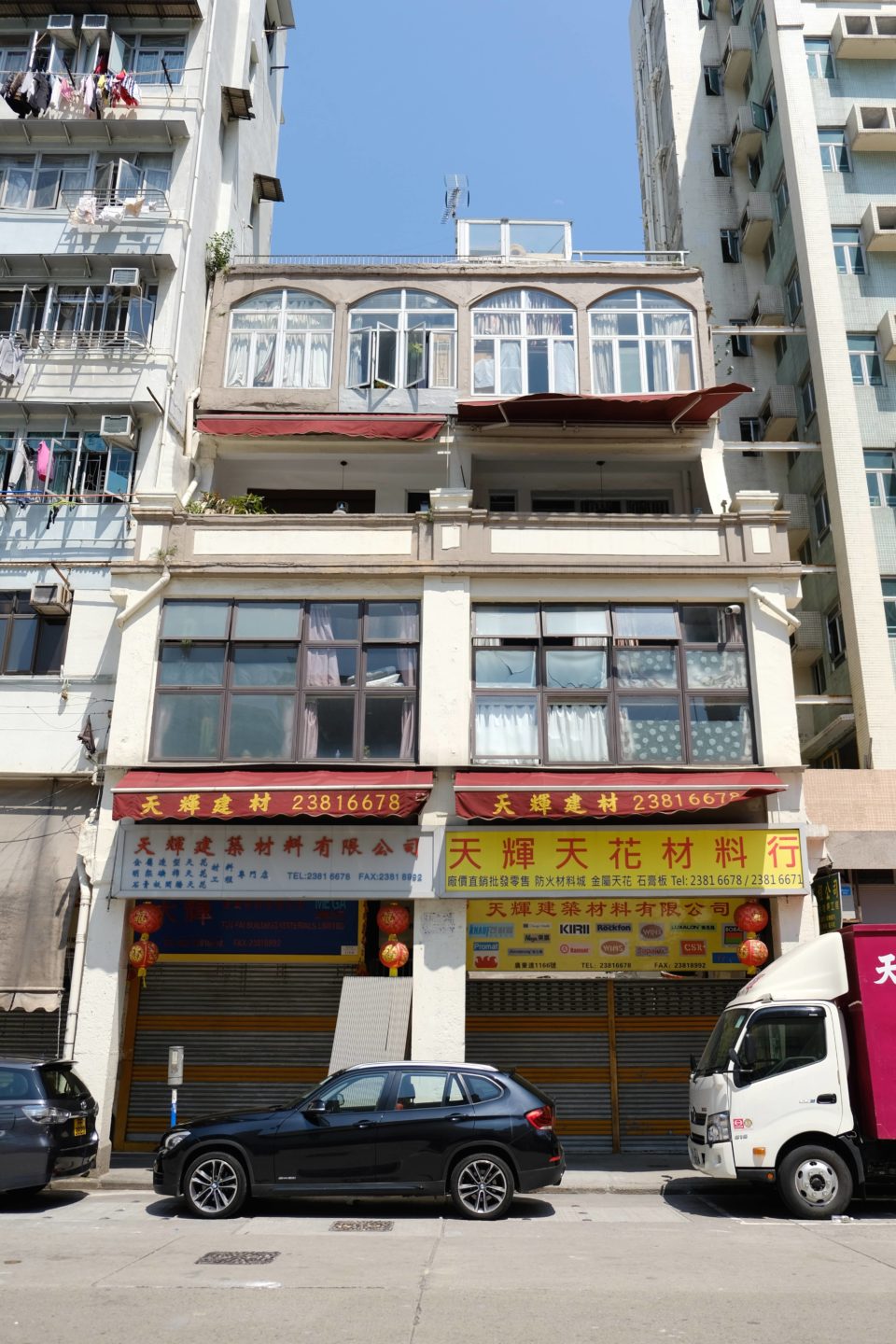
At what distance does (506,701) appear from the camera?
16.0 m

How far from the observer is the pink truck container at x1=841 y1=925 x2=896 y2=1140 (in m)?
10.7

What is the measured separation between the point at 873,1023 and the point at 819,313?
1910 cm

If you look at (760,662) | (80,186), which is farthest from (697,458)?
(80,186)

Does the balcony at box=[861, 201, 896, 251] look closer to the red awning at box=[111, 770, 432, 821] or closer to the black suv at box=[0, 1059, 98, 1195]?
the red awning at box=[111, 770, 432, 821]

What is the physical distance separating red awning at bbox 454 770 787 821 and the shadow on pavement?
4.96m

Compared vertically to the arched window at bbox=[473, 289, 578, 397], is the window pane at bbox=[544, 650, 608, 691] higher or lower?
lower

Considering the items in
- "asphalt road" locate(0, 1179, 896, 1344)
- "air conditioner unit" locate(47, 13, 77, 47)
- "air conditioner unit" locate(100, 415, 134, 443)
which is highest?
"air conditioner unit" locate(47, 13, 77, 47)

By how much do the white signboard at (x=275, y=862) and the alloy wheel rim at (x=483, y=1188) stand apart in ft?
15.8

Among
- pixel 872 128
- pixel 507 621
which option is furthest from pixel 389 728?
pixel 872 128

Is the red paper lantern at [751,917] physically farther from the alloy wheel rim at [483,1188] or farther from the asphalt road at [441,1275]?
the alloy wheel rim at [483,1188]

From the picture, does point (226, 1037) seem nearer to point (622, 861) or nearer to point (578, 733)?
point (622, 861)

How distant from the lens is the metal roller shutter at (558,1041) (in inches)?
621

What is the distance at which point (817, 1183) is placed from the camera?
35.6ft

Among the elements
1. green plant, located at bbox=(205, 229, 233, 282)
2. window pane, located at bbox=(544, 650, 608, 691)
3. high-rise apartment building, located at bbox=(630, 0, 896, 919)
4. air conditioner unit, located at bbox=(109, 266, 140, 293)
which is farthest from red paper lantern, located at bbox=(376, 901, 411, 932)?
green plant, located at bbox=(205, 229, 233, 282)
